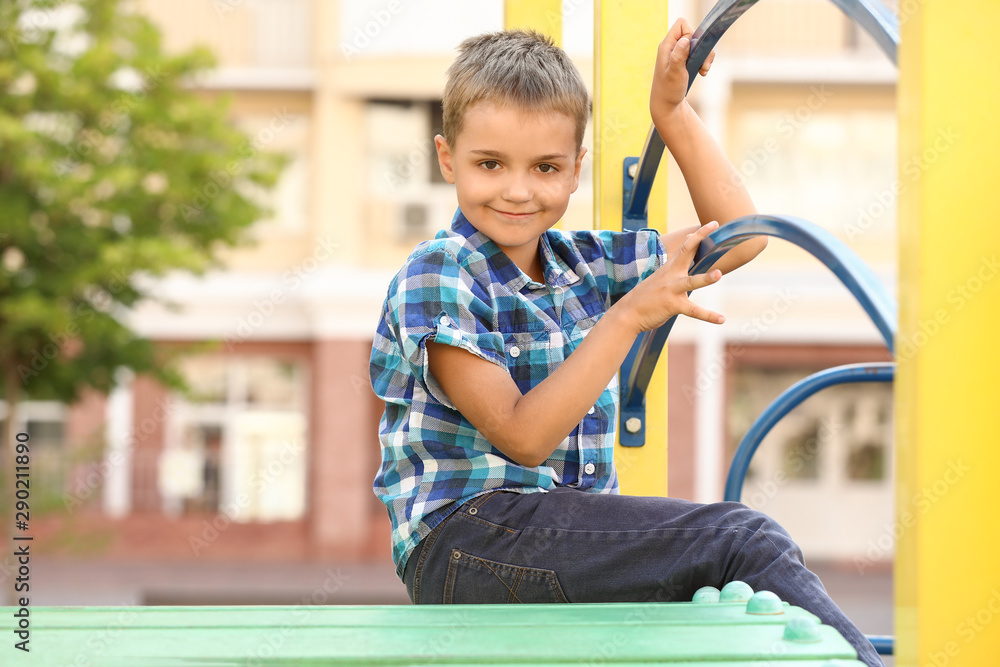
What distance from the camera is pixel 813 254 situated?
0.81 meters

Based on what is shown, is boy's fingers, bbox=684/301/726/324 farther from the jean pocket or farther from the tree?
the tree

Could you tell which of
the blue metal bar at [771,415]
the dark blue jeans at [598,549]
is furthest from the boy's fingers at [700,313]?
the blue metal bar at [771,415]

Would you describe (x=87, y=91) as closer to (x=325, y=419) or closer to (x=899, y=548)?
(x=325, y=419)

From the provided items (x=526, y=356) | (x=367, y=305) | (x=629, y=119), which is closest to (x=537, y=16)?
(x=629, y=119)

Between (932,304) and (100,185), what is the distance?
7.84 meters

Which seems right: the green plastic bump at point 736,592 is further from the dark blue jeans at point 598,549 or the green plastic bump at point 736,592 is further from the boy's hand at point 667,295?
the boy's hand at point 667,295

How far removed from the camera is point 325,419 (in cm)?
1076

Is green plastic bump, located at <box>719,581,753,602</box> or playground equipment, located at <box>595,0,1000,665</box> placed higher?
playground equipment, located at <box>595,0,1000,665</box>

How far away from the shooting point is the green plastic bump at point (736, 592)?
37.4 inches

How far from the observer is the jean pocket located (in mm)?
1075

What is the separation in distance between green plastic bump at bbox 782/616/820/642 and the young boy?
20 cm

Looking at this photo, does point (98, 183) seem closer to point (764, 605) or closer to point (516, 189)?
point (516, 189)

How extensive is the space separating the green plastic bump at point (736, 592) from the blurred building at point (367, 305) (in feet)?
31.2

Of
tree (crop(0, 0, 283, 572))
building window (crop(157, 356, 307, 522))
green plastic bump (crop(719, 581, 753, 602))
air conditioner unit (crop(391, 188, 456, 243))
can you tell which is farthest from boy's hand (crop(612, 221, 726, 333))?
building window (crop(157, 356, 307, 522))
